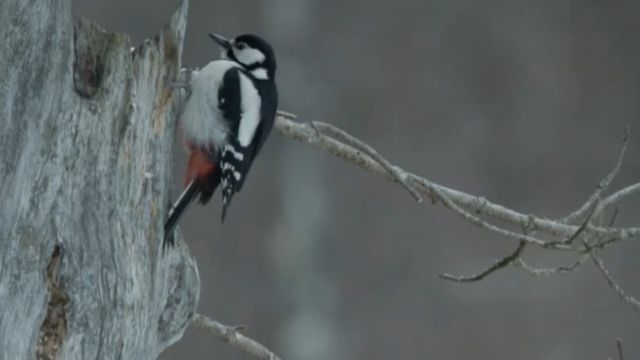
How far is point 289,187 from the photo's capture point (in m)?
10.8

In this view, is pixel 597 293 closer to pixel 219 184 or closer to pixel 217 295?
pixel 217 295

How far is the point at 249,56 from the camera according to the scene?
5.41 metres

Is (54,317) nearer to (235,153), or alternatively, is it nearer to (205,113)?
(205,113)

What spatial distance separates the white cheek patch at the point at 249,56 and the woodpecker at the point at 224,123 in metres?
0.03

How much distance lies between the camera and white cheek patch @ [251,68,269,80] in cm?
532

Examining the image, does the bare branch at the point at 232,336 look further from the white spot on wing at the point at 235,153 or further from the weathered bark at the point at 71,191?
the weathered bark at the point at 71,191

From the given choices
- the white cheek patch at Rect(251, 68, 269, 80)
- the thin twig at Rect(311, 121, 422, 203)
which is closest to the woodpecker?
the white cheek patch at Rect(251, 68, 269, 80)

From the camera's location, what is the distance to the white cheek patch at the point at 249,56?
17.7 ft

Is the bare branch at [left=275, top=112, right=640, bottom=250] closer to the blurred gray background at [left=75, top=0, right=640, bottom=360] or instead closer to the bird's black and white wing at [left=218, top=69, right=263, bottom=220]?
the bird's black and white wing at [left=218, top=69, right=263, bottom=220]

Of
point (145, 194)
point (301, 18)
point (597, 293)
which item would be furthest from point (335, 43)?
point (145, 194)

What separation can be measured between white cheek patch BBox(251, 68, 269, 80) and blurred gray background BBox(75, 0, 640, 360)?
4.33 m

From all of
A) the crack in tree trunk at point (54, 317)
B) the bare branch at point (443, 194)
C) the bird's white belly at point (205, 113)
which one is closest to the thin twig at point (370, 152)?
the bare branch at point (443, 194)

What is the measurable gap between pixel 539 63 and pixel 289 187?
1506 mm

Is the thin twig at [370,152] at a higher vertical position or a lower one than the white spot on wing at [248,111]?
higher
